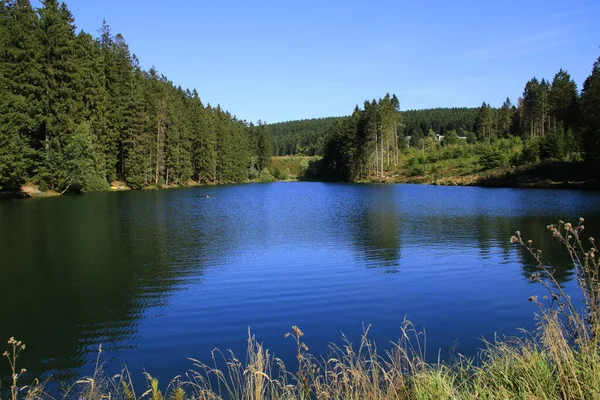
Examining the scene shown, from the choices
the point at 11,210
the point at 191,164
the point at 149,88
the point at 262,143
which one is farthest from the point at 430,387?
the point at 262,143

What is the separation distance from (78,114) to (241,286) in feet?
155

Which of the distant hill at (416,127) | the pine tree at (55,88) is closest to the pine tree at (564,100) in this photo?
the distant hill at (416,127)

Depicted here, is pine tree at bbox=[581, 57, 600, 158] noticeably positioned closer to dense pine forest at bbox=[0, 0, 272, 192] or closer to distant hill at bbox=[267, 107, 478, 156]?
dense pine forest at bbox=[0, 0, 272, 192]

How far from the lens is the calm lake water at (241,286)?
8422 mm

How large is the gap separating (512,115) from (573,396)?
122601 mm

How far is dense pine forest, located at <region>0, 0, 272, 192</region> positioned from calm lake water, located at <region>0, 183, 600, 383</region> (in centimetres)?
2275

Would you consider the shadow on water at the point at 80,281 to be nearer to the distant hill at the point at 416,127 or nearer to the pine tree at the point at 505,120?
the pine tree at the point at 505,120

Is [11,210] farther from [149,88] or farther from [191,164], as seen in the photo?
[191,164]

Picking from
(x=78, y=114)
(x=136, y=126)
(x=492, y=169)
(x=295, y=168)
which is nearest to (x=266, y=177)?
(x=295, y=168)

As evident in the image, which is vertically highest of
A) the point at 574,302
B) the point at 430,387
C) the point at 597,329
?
the point at 597,329

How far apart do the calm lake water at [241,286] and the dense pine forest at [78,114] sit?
22748 millimetres

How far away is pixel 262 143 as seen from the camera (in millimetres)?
122750

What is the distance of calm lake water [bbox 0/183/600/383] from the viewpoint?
8422 mm

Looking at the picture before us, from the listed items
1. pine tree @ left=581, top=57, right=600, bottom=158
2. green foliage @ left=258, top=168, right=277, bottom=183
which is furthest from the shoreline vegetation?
green foliage @ left=258, top=168, right=277, bottom=183
